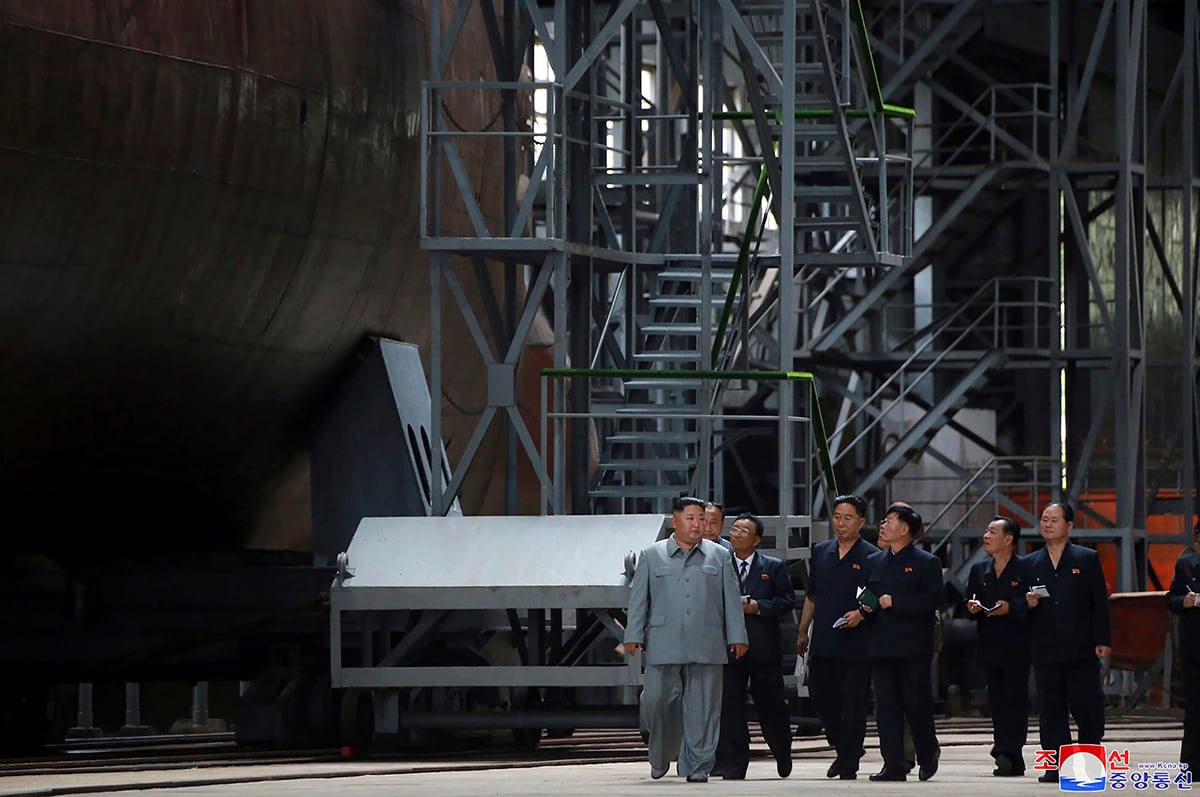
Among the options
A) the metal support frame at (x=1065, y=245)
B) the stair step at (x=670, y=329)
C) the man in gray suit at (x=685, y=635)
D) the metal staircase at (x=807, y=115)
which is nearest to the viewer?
the man in gray suit at (x=685, y=635)

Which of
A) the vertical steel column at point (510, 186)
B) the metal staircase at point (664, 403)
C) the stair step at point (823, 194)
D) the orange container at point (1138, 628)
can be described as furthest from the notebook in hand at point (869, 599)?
the orange container at point (1138, 628)

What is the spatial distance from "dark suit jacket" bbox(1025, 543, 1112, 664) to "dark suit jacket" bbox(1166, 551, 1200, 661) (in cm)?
44

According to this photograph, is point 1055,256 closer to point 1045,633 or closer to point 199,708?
point 199,708

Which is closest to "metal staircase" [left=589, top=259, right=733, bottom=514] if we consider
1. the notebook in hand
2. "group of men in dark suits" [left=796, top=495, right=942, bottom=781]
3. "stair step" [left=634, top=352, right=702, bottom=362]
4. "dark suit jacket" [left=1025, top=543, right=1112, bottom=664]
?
"stair step" [left=634, top=352, right=702, bottom=362]

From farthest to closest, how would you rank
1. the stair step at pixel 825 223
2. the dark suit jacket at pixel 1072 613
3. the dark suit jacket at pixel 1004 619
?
the stair step at pixel 825 223 < the dark suit jacket at pixel 1004 619 < the dark suit jacket at pixel 1072 613

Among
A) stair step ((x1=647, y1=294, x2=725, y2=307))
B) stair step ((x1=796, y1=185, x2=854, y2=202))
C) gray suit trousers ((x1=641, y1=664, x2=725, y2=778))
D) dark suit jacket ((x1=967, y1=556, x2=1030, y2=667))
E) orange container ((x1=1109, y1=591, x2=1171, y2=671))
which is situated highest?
stair step ((x1=796, y1=185, x2=854, y2=202))

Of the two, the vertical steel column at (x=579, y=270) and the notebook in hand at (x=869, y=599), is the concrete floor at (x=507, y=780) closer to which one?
the notebook in hand at (x=869, y=599)

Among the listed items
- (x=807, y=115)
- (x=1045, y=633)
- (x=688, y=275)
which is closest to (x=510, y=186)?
(x=688, y=275)

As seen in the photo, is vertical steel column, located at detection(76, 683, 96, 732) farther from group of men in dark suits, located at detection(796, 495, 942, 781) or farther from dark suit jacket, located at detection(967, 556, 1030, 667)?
dark suit jacket, located at detection(967, 556, 1030, 667)

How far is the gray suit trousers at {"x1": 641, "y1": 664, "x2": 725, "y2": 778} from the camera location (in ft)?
47.0

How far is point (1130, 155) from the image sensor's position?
103ft

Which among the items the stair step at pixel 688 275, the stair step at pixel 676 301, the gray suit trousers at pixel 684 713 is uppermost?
the stair step at pixel 688 275

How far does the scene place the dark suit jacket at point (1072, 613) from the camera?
48.8 ft

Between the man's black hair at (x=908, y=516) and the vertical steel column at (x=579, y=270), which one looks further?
the vertical steel column at (x=579, y=270)
